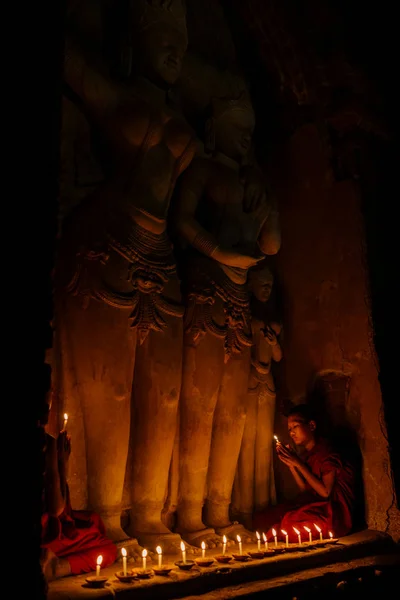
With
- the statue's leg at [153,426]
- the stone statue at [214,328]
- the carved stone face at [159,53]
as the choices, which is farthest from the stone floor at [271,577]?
the carved stone face at [159,53]

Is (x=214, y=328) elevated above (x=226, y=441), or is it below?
above

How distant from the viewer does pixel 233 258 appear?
471 centimetres

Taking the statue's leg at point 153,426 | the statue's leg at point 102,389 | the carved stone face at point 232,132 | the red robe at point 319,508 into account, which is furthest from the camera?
the carved stone face at point 232,132

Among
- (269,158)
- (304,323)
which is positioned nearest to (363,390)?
(304,323)

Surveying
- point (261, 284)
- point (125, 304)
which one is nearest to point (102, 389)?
point (125, 304)

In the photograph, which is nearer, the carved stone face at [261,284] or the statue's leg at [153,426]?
the statue's leg at [153,426]

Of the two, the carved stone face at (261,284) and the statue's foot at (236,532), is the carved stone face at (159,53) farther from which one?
the statue's foot at (236,532)

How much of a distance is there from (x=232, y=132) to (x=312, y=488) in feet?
10.0

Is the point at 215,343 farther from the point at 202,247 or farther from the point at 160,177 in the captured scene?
the point at 160,177

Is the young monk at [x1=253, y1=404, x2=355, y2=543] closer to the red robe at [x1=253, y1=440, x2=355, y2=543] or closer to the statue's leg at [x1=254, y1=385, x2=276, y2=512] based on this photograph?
the red robe at [x1=253, y1=440, x2=355, y2=543]

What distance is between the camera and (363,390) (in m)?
4.99

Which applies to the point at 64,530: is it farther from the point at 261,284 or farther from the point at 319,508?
the point at 261,284

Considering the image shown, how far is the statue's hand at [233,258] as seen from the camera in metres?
4.65

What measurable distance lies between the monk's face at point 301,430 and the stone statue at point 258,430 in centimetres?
23
